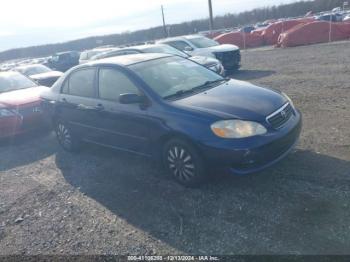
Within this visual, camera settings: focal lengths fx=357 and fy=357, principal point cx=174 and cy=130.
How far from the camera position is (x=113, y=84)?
216 inches

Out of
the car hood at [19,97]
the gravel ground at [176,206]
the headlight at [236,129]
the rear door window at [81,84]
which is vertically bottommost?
the gravel ground at [176,206]

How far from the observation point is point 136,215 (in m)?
4.30

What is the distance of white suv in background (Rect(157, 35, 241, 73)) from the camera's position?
13.8 m

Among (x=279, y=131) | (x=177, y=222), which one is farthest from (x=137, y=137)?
(x=279, y=131)

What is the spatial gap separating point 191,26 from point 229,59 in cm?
4315

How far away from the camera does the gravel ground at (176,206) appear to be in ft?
11.8

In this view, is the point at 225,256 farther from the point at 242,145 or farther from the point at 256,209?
the point at 242,145

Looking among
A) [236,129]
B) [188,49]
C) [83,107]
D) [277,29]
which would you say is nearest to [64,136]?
[83,107]

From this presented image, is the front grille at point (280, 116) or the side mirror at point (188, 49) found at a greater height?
the side mirror at point (188, 49)

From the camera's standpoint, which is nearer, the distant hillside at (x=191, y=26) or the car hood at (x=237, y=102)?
the car hood at (x=237, y=102)

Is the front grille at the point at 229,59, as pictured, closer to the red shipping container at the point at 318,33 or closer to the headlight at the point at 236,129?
the red shipping container at the point at 318,33

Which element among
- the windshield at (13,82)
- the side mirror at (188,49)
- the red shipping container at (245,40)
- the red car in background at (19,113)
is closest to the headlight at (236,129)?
the red car in background at (19,113)

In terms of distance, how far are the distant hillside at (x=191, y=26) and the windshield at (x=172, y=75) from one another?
4930 cm

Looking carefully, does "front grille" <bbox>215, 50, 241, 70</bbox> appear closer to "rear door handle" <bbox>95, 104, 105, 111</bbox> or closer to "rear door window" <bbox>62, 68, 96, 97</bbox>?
"rear door window" <bbox>62, 68, 96, 97</bbox>
